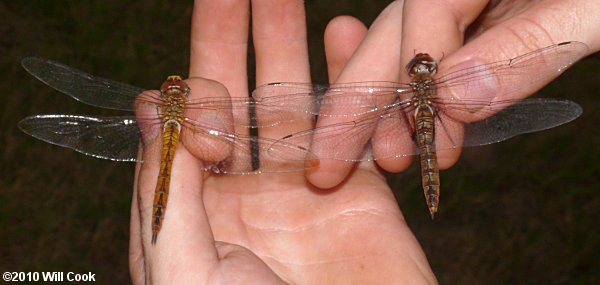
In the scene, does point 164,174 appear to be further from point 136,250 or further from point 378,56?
point 378,56

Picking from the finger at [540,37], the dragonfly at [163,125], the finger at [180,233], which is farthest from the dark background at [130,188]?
the finger at [180,233]

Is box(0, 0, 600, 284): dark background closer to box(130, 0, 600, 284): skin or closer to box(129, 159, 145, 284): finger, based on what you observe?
box(130, 0, 600, 284): skin

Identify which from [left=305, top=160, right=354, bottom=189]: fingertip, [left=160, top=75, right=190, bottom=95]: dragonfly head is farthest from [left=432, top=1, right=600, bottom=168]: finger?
[left=160, top=75, right=190, bottom=95]: dragonfly head

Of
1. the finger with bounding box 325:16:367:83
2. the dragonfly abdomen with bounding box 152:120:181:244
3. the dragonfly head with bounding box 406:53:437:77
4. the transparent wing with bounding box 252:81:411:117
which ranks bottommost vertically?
the dragonfly abdomen with bounding box 152:120:181:244

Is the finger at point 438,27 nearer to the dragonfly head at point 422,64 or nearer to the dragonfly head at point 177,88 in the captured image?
the dragonfly head at point 422,64

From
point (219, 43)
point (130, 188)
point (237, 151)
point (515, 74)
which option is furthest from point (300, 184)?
point (130, 188)
